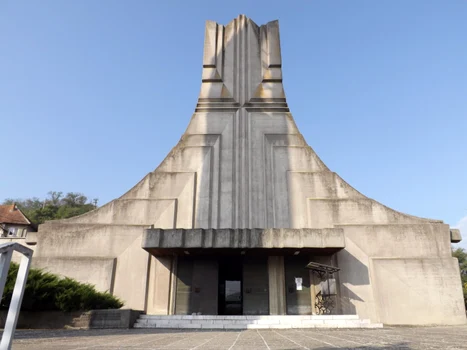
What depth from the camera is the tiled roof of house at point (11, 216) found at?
1677 inches

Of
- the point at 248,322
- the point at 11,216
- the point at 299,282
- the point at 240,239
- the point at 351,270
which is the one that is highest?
the point at 11,216

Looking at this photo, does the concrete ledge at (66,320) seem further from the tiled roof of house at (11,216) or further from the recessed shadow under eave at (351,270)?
the tiled roof of house at (11,216)

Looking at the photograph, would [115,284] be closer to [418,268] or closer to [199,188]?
[199,188]

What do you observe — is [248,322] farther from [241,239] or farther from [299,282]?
[299,282]

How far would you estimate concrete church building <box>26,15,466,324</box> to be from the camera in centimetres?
1677

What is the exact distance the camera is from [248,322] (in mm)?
13211

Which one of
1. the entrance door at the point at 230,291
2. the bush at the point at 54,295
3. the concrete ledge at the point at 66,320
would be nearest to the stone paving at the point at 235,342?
the concrete ledge at the point at 66,320

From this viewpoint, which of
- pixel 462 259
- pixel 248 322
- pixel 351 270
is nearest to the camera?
pixel 248 322

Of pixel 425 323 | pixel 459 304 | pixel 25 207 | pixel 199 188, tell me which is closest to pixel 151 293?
pixel 199 188

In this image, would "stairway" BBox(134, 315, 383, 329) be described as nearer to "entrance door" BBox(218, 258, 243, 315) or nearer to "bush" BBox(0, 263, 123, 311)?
"bush" BBox(0, 263, 123, 311)

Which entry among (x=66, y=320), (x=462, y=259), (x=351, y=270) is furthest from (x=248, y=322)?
(x=462, y=259)

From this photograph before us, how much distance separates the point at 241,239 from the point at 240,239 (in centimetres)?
5

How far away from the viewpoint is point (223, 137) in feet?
69.5

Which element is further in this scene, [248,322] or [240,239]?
[240,239]
